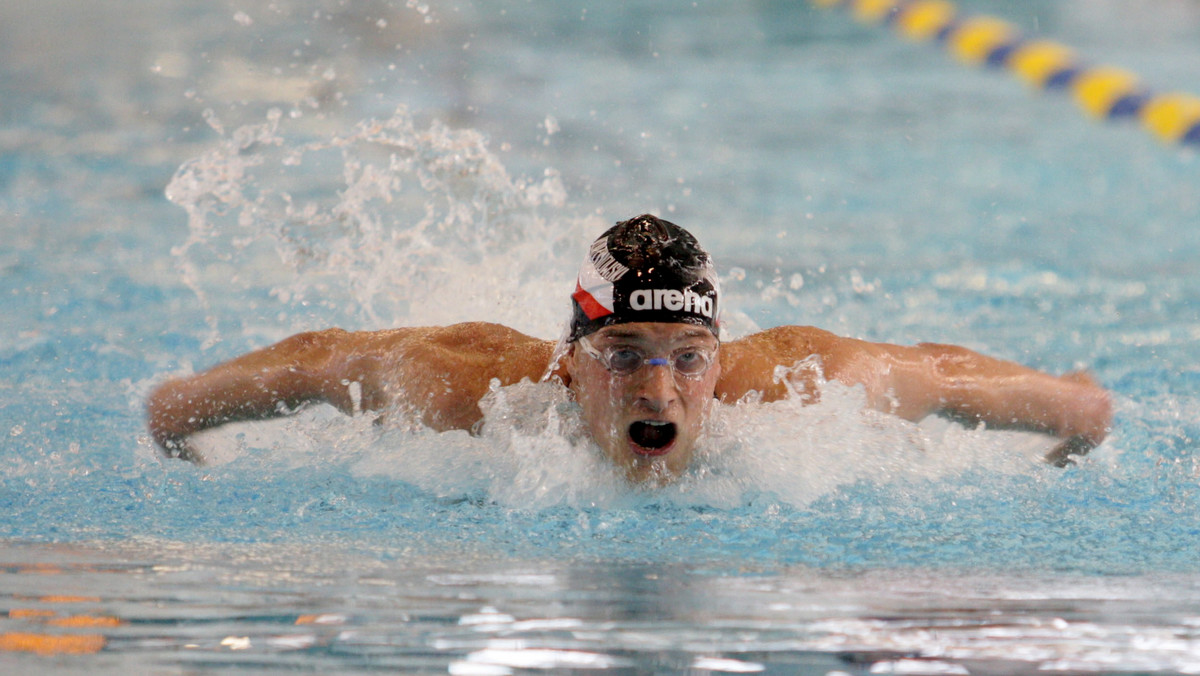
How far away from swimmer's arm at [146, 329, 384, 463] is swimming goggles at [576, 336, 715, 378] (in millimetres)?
664

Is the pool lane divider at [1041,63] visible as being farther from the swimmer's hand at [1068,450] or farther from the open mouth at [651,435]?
the open mouth at [651,435]

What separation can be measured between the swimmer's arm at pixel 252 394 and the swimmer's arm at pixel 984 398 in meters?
1.27

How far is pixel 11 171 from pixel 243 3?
3.45m

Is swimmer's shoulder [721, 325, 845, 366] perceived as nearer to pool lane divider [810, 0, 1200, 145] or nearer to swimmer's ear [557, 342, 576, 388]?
swimmer's ear [557, 342, 576, 388]

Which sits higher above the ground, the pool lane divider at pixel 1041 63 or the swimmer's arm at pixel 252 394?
the pool lane divider at pixel 1041 63

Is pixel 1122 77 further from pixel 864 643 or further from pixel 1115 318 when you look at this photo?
pixel 864 643

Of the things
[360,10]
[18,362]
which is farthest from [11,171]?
[360,10]

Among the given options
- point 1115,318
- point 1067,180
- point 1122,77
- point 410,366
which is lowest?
point 410,366

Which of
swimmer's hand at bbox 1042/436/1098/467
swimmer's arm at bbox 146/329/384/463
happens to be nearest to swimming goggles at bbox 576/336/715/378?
swimmer's arm at bbox 146/329/384/463

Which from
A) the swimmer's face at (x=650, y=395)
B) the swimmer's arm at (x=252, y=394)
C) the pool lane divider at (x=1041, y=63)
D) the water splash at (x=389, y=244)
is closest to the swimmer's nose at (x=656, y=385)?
the swimmer's face at (x=650, y=395)

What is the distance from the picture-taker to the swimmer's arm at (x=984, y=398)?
3232 mm

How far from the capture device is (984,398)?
3.24 meters

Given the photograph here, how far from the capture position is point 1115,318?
4.77 metres

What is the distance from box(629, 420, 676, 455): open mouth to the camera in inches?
112
